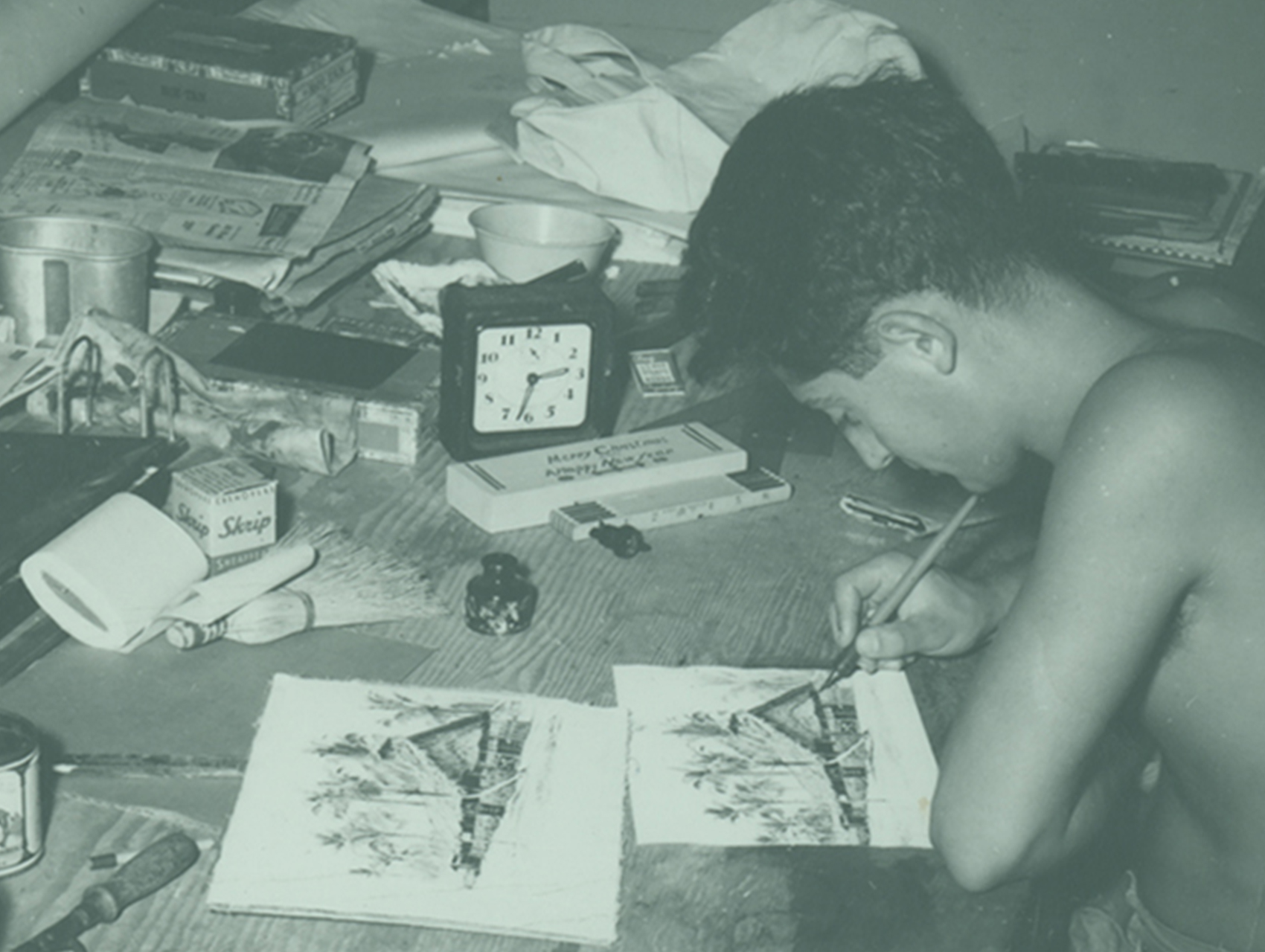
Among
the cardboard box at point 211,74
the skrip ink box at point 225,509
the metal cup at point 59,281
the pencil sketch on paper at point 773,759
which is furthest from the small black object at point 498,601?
the cardboard box at point 211,74

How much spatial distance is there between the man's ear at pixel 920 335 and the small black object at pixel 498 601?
1.30 ft

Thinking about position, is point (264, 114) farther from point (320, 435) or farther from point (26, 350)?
point (320, 435)

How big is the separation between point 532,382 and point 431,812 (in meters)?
0.67

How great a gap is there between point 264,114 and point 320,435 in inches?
38.6

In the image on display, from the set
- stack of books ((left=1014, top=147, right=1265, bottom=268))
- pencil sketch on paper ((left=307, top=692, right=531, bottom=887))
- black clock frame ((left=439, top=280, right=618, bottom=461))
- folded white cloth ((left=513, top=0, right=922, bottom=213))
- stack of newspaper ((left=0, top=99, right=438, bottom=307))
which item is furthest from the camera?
stack of books ((left=1014, top=147, right=1265, bottom=268))

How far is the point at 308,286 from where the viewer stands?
2.04m

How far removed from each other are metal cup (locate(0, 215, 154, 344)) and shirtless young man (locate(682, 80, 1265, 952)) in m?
0.77

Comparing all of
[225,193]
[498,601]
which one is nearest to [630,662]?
[498,601]

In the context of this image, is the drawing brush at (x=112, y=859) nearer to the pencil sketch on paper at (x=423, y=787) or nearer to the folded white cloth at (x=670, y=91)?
the pencil sketch on paper at (x=423, y=787)

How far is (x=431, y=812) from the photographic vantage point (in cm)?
115

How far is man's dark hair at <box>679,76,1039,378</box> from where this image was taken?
134cm

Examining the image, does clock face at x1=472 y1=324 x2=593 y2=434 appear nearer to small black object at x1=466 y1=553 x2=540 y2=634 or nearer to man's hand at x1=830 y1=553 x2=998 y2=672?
small black object at x1=466 y1=553 x2=540 y2=634

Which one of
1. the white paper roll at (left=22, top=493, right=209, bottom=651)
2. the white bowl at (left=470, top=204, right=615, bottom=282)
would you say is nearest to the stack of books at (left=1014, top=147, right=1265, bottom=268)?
the white bowl at (left=470, top=204, right=615, bottom=282)

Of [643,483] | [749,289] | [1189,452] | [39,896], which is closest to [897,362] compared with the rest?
[749,289]
